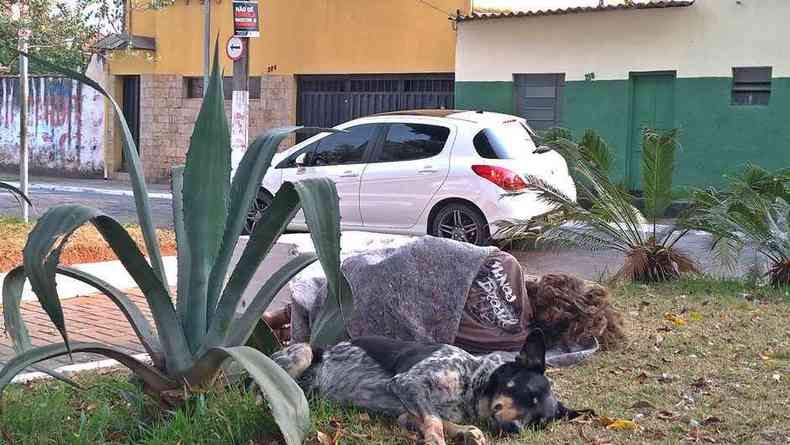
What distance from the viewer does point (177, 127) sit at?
23484 millimetres

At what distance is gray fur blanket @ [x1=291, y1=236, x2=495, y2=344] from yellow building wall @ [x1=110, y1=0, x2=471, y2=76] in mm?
13503

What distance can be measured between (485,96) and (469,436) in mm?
15625

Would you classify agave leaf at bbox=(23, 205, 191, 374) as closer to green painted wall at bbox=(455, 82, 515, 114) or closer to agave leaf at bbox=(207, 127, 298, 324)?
agave leaf at bbox=(207, 127, 298, 324)

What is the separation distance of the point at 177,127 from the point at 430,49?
7.06m

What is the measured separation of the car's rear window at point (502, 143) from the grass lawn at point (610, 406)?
542 cm

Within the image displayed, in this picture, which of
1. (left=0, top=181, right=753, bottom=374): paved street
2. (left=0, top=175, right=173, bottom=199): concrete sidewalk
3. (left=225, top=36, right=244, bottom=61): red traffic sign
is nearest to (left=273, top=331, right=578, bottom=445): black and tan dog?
(left=0, top=181, right=753, bottom=374): paved street

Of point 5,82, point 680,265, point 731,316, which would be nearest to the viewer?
point 731,316

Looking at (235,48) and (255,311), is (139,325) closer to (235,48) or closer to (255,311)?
(255,311)

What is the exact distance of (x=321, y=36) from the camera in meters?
21.1

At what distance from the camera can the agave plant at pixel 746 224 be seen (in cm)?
Result: 887

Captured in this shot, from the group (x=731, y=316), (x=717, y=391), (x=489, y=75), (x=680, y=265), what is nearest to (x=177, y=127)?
(x=489, y=75)

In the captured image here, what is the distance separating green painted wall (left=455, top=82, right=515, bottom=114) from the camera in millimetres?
18922

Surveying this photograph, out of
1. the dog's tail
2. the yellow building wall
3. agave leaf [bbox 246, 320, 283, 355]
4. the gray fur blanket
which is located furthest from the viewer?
the yellow building wall

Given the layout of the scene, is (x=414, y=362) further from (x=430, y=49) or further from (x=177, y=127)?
(x=177, y=127)
